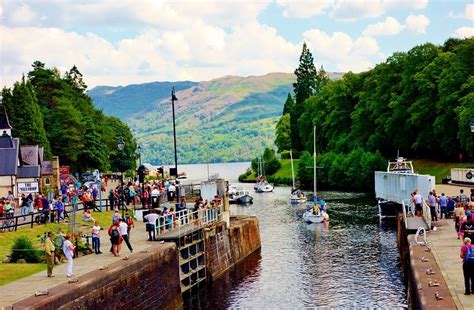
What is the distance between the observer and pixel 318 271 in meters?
46.5

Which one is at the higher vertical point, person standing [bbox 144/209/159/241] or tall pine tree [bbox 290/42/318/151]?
tall pine tree [bbox 290/42/318/151]

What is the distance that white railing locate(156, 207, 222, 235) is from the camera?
41656mm

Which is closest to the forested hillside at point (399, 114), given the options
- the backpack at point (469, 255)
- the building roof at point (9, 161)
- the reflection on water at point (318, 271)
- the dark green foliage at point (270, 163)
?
the dark green foliage at point (270, 163)

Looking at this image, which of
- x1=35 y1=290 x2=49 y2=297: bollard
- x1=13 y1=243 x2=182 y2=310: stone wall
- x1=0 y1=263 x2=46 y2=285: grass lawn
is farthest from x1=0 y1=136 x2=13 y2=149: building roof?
x1=35 y1=290 x2=49 y2=297: bollard

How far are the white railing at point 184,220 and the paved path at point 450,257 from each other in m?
12.7

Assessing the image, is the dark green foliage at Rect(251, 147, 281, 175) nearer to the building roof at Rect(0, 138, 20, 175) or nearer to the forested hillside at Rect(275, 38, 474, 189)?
the forested hillside at Rect(275, 38, 474, 189)

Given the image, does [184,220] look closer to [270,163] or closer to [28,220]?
[28,220]

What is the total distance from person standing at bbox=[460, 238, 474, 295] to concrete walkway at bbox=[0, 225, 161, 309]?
13.5 m

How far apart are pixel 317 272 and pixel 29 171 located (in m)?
38.6

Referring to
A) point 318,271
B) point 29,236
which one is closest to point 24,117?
point 29,236

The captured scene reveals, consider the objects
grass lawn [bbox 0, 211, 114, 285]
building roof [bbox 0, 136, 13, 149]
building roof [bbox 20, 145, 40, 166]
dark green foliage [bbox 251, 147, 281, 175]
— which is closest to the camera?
grass lawn [bbox 0, 211, 114, 285]

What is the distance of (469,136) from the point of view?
88625 millimetres

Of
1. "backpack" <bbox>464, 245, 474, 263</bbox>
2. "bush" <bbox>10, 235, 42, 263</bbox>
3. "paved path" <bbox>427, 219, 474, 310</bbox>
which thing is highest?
"backpack" <bbox>464, 245, 474, 263</bbox>

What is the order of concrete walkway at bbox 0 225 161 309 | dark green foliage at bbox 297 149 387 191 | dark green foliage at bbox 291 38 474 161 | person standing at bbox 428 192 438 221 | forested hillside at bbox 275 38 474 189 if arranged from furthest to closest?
1. dark green foliage at bbox 297 149 387 191
2. forested hillside at bbox 275 38 474 189
3. dark green foliage at bbox 291 38 474 161
4. person standing at bbox 428 192 438 221
5. concrete walkway at bbox 0 225 161 309
